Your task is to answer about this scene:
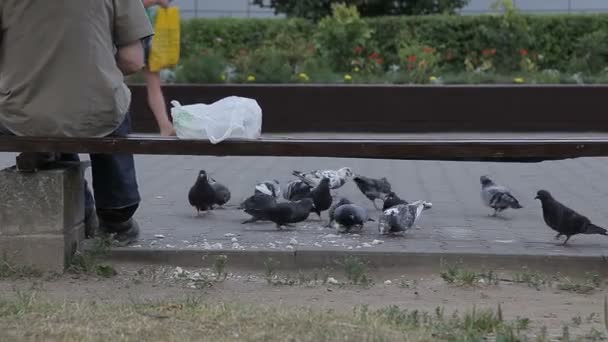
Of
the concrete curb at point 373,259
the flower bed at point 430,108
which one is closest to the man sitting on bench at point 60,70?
the concrete curb at point 373,259

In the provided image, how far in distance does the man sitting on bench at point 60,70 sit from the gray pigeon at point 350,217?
1.64 m

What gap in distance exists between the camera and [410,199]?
29.7 feet

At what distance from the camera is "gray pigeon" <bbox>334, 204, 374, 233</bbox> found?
7188 millimetres

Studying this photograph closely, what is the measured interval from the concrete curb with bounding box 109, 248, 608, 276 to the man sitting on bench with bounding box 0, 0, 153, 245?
81 cm

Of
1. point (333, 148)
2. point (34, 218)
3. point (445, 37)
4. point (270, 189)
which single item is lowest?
point (270, 189)

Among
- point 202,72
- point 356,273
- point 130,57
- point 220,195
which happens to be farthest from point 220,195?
point 202,72

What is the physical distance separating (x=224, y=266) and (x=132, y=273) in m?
0.52

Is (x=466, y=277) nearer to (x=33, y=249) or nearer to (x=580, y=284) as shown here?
(x=580, y=284)

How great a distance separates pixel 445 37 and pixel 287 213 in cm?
1295

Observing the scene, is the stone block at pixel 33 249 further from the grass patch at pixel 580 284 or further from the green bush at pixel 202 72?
the green bush at pixel 202 72

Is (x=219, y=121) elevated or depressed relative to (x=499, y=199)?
elevated

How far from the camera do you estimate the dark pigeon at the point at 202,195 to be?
311 inches

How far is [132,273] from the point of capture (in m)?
6.36

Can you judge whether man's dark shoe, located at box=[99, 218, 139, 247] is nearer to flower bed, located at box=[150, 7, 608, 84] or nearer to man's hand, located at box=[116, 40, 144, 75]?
man's hand, located at box=[116, 40, 144, 75]
